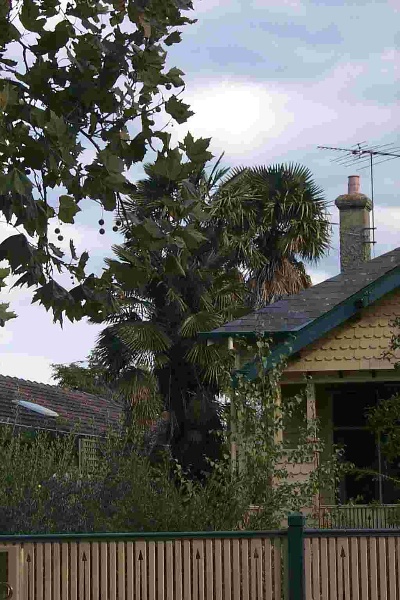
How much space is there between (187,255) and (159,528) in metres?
5.45

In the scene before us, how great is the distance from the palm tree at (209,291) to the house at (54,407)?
169 cm

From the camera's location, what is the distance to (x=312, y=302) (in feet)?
73.2

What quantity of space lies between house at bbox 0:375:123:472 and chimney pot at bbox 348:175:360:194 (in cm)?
750

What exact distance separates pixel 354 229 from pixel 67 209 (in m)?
19.9

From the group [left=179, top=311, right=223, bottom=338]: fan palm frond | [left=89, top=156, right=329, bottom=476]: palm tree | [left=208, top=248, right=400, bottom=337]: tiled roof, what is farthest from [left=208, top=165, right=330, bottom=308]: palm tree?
[left=208, top=248, right=400, bottom=337]: tiled roof

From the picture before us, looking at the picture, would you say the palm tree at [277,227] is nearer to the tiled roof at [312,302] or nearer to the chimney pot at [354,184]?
the chimney pot at [354,184]

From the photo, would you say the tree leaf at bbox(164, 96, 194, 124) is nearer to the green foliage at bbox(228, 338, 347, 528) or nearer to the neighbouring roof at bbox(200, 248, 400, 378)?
the green foliage at bbox(228, 338, 347, 528)

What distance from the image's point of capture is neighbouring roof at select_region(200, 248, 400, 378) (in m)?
19.0

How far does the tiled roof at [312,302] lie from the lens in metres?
21.1

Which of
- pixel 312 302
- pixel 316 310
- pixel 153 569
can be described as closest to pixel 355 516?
pixel 316 310

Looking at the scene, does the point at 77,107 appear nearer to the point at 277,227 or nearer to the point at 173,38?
the point at 173,38

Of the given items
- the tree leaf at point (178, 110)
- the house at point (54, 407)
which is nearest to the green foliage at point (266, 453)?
the tree leaf at point (178, 110)

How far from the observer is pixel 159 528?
13.2 m

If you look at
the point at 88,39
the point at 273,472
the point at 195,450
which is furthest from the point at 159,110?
the point at 195,450
